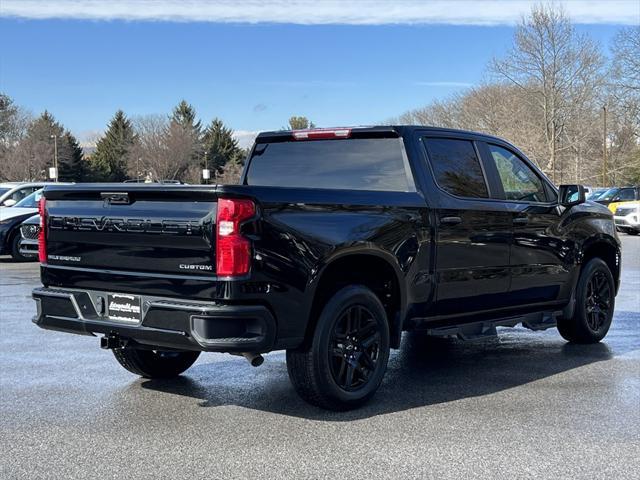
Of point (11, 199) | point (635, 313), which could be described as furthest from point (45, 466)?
point (11, 199)

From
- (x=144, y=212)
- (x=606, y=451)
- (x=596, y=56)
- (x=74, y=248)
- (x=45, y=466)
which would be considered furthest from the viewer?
(x=596, y=56)

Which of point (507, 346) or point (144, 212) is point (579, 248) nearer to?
point (507, 346)

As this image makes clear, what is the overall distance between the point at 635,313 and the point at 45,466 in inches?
313

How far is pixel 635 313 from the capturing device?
33.3 feet

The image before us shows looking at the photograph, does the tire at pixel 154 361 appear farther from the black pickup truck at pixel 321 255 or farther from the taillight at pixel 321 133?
the taillight at pixel 321 133

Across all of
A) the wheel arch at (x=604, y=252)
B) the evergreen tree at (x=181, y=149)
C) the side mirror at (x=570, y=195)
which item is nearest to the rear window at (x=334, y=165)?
the side mirror at (x=570, y=195)

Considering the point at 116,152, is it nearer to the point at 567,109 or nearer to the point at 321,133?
the point at 567,109

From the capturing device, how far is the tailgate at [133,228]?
4836mm

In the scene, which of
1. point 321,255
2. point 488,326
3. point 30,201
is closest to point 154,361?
point 321,255

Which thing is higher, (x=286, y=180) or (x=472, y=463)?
(x=286, y=180)

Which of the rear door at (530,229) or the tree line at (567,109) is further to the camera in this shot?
the tree line at (567,109)

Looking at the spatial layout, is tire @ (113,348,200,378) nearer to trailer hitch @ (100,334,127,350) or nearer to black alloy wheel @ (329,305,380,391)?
trailer hitch @ (100,334,127,350)

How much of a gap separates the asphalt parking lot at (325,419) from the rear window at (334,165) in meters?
1.59

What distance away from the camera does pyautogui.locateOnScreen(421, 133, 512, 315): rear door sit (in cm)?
613
